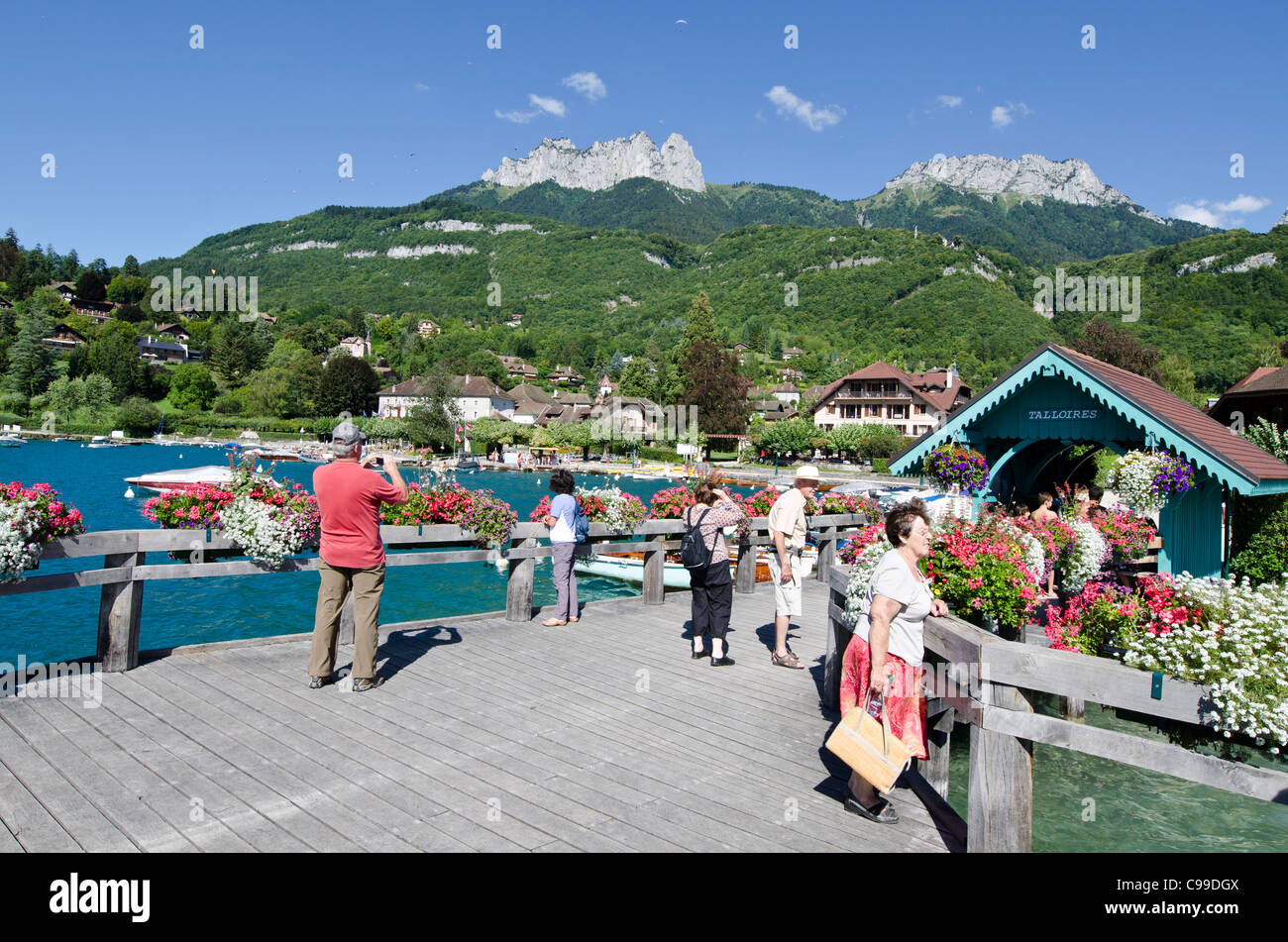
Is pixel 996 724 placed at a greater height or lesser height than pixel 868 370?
lesser

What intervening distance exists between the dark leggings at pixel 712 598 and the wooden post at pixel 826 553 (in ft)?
19.2

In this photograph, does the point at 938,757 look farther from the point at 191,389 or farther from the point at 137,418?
the point at 191,389

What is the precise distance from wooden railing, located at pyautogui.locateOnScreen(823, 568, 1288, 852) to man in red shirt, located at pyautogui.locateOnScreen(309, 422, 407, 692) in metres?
4.20

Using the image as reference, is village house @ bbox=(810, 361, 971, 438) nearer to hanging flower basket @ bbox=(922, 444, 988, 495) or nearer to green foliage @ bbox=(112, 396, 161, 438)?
hanging flower basket @ bbox=(922, 444, 988, 495)

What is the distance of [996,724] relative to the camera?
381 cm

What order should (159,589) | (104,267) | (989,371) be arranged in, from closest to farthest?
(159,589) < (989,371) < (104,267)

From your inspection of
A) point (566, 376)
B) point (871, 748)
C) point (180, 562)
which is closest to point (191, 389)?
point (566, 376)

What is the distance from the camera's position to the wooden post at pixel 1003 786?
3.78m

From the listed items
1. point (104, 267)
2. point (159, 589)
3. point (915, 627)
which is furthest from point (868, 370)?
point (104, 267)

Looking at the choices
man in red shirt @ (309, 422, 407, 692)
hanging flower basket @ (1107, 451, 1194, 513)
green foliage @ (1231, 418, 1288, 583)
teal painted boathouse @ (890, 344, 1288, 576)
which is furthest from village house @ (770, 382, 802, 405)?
man in red shirt @ (309, 422, 407, 692)
